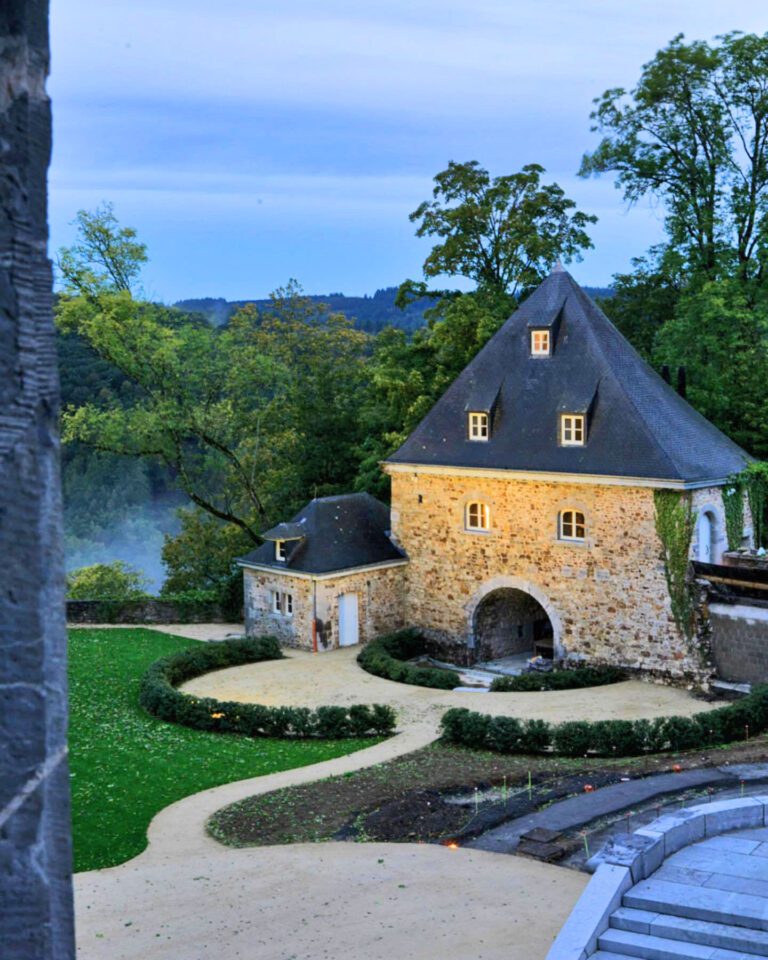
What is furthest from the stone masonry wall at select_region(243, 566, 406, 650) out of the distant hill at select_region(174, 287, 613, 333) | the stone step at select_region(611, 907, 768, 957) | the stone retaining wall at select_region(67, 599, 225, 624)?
the distant hill at select_region(174, 287, 613, 333)

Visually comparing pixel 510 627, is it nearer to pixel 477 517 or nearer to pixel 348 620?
pixel 477 517

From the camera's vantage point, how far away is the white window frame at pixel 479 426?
2900 centimetres

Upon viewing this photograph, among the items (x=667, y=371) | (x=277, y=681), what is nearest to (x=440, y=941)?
(x=277, y=681)

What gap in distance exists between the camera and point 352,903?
11.5 meters

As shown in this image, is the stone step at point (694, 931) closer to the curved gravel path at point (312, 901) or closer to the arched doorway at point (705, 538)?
the curved gravel path at point (312, 901)

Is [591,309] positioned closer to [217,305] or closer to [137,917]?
[137,917]

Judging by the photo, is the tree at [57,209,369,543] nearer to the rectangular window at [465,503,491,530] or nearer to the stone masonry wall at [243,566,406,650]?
the stone masonry wall at [243,566,406,650]

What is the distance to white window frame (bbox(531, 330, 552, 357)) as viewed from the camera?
95.0 feet

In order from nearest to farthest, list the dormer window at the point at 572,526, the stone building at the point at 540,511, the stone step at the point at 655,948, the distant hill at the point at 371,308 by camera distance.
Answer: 1. the stone step at the point at 655,948
2. the stone building at the point at 540,511
3. the dormer window at the point at 572,526
4. the distant hill at the point at 371,308

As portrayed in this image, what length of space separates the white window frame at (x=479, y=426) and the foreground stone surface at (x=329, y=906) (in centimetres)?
1621

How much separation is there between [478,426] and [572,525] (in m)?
3.92

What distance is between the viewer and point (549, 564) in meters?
27.3

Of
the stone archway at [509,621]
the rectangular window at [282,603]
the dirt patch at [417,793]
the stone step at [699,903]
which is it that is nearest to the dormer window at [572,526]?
the stone archway at [509,621]

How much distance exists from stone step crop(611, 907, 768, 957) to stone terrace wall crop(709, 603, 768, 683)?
14681mm
